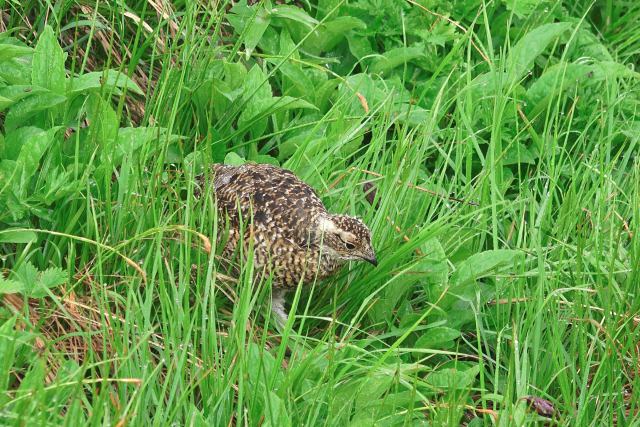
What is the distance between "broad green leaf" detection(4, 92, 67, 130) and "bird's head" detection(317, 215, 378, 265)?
1.25 m

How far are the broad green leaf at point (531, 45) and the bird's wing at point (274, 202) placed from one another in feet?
5.48

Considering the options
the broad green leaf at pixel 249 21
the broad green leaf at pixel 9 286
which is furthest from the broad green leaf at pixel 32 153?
the broad green leaf at pixel 249 21

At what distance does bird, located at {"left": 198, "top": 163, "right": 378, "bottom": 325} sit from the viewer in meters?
4.89

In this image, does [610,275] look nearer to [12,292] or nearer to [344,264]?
[344,264]

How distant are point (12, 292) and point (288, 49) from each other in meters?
2.50

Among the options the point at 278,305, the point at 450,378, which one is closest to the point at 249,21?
the point at 278,305

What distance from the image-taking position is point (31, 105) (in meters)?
4.71

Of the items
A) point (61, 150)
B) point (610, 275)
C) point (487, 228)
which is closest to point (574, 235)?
point (487, 228)

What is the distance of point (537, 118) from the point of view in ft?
21.0

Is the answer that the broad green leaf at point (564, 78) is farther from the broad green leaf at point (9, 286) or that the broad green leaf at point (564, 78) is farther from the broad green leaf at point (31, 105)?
the broad green leaf at point (9, 286)

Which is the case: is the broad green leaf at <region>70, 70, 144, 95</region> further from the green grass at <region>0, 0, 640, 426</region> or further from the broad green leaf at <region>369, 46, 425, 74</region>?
the broad green leaf at <region>369, 46, 425, 74</region>

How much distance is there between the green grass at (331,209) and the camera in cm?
402

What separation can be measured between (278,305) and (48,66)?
4.81ft

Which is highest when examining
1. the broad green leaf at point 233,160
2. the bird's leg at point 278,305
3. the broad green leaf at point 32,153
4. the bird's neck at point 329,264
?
the broad green leaf at point 32,153
